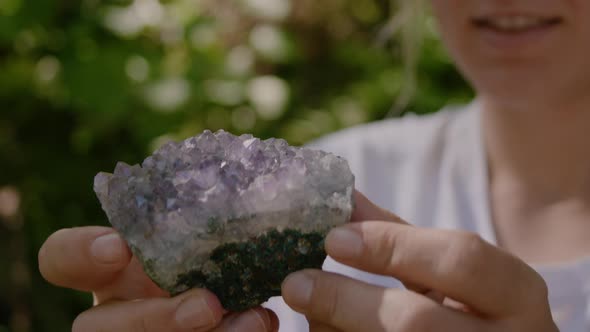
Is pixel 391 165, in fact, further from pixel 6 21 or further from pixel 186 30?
pixel 6 21

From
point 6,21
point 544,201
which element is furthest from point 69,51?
point 544,201

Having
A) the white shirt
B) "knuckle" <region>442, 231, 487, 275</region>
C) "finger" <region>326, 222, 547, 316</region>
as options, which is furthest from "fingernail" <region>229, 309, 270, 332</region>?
the white shirt

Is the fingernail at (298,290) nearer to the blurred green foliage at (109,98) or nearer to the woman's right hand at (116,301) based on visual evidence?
the woman's right hand at (116,301)

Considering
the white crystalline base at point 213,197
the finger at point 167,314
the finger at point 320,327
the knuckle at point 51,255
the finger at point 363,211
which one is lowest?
the finger at point 320,327

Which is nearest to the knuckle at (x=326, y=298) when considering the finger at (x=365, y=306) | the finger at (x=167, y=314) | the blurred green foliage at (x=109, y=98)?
the finger at (x=365, y=306)

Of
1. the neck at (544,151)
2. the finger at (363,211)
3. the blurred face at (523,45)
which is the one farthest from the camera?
the neck at (544,151)

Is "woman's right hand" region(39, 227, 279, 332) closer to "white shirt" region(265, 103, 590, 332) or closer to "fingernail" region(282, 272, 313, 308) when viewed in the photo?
"fingernail" region(282, 272, 313, 308)

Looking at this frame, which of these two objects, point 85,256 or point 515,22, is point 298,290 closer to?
point 85,256

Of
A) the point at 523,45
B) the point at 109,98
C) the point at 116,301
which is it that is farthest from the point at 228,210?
the point at 109,98
